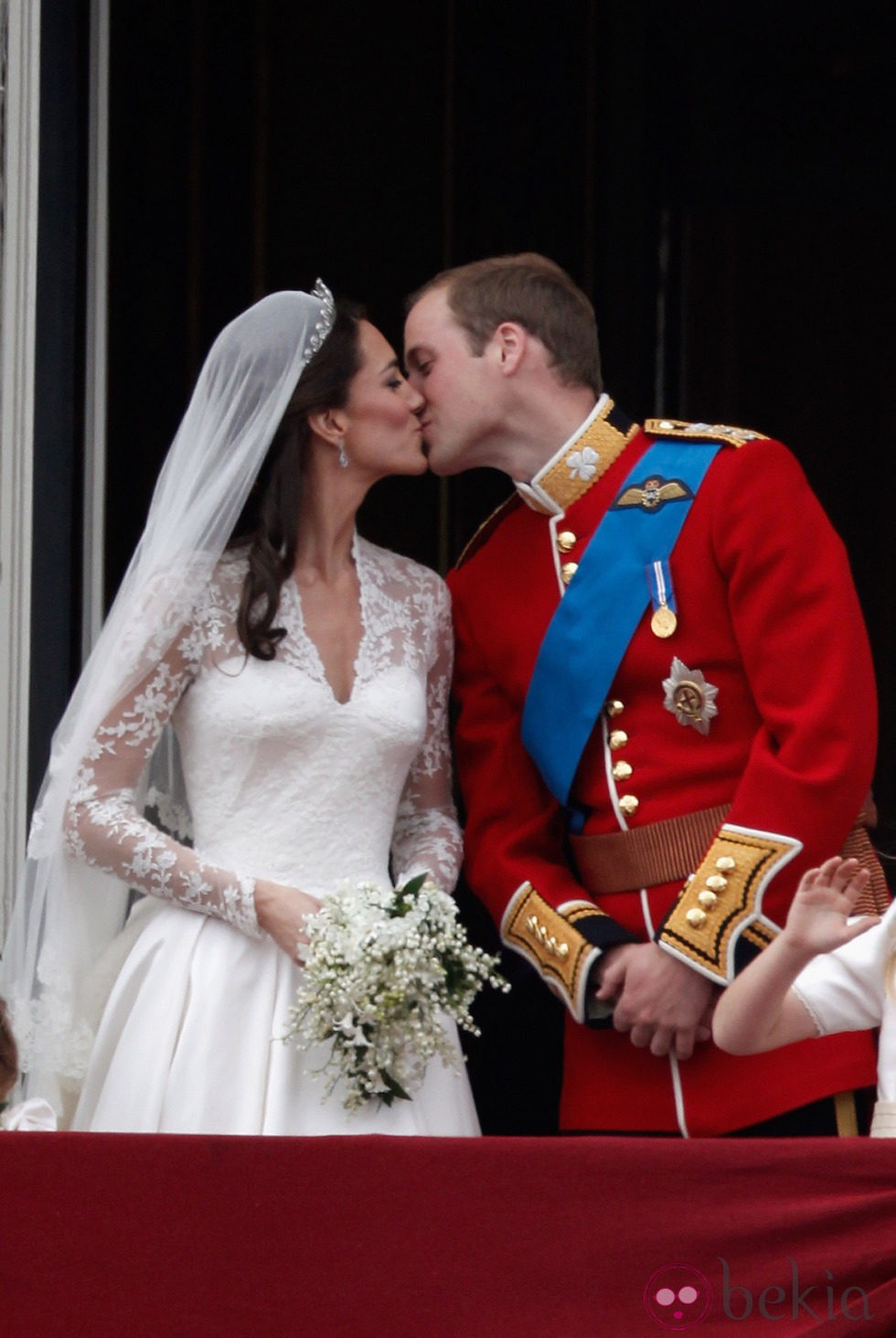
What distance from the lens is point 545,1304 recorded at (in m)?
1.79

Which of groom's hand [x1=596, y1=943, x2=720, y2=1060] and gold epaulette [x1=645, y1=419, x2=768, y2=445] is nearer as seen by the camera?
groom's hand [x1=596, y1=943, x2=720, y2=1060]

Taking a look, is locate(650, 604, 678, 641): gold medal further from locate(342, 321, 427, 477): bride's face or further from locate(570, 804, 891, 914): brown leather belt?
locate(342, 321, 427, 477): bride's face

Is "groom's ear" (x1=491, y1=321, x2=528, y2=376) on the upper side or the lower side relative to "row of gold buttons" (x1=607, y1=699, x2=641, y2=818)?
upper

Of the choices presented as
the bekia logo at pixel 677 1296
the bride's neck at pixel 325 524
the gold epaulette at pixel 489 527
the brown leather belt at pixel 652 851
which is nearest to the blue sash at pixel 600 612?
the brown leather belt at pixel 652 851

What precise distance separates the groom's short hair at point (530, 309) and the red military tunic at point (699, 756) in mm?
113

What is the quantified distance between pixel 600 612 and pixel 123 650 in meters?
0.67

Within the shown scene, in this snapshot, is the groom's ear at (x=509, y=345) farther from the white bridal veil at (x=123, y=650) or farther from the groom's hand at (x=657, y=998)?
the groom's hand at (x=657, y=998)

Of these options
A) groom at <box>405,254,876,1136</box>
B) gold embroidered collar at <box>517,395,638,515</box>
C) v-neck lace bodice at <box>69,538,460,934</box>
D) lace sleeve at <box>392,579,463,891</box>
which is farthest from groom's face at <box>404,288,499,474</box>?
v-neck lace bodice at <box>69,538,460,934</box>

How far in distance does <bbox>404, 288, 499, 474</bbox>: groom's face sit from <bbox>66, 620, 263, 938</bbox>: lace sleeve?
532 millimetres

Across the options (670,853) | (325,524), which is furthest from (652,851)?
(325,524)

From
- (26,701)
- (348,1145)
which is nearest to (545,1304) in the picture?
(348,1145)

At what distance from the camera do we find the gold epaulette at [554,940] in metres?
2.77

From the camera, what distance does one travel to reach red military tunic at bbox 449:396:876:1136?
8.77ft

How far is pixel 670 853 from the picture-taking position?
111 inches
